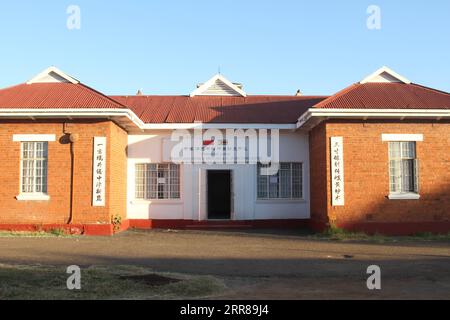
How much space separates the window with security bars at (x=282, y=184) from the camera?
19.3m

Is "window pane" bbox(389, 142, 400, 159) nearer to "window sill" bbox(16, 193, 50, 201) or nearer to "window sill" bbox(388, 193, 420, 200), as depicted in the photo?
"window sill" bbox(388, 193, 420, 200)

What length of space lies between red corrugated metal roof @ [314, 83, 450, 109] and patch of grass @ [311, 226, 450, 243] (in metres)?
4.00

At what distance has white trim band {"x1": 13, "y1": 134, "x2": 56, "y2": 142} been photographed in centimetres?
1670

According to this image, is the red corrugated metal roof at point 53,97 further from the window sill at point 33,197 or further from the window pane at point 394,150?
the window pane at point 394,150

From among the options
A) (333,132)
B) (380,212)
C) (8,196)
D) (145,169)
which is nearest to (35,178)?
(8,196)

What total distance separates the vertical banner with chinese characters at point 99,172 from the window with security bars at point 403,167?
9416mm

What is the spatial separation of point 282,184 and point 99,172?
274 inches

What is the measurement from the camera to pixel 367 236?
51.8 feet

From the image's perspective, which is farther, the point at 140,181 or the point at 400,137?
the point at 140,181

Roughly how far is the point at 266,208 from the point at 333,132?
4.31 m

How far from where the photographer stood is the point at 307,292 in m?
7.88

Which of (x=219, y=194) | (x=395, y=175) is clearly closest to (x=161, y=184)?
(x=219, y=194)

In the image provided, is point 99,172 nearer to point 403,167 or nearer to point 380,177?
point 380,177

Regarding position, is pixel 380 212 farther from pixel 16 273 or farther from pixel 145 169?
pixel 16 273
